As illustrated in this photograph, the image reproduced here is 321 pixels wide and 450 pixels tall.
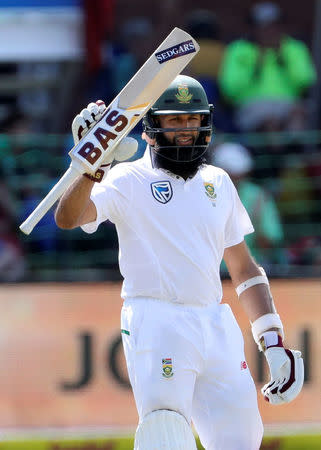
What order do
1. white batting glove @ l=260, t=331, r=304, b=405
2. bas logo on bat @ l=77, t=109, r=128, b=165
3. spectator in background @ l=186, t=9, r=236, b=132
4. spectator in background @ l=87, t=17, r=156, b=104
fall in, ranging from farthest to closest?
spectator in background @ l=87, t=17, r=156, b=104 → spectator in background @ l=186, t=9, r=236, b=132 → white batting glove @ l=260, t=331, r=304, b=405 → bas logo on bat @ l=77, t=109, r=128, b=165

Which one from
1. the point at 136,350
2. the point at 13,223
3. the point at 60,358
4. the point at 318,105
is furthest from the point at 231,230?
the point at 318,105

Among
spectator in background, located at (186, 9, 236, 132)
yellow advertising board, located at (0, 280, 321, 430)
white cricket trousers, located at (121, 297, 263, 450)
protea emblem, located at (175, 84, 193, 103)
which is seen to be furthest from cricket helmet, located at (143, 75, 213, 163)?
spectator in background, located at (186, 9, 236, 132)

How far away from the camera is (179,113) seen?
179 inches

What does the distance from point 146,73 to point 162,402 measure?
1.20m

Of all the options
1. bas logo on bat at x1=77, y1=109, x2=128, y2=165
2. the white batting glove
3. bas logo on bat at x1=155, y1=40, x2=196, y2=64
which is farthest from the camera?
the white batting glove

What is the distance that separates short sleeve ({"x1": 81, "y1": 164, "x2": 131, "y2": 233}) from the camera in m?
4.43

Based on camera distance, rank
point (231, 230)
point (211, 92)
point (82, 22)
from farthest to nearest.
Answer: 1. point (82, 22)
2. point (211, 92)
3. point (231, 230)

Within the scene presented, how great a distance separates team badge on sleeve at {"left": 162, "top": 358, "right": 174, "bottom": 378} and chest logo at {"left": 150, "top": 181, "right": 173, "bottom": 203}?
1.95 ft

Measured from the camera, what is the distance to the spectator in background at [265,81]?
8.58 m

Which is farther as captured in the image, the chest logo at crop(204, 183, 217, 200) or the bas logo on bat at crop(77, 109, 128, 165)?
the chest logo at crop(204, 183, 217, 200)

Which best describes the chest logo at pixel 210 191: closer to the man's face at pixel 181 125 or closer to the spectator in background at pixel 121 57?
the man's face at pixel 181 125

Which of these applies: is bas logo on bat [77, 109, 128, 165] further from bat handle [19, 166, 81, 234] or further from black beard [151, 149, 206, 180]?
black beard [151, 149, 206, 180]

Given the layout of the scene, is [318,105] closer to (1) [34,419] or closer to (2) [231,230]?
(1) [34,419]

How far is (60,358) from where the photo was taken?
274 inches
